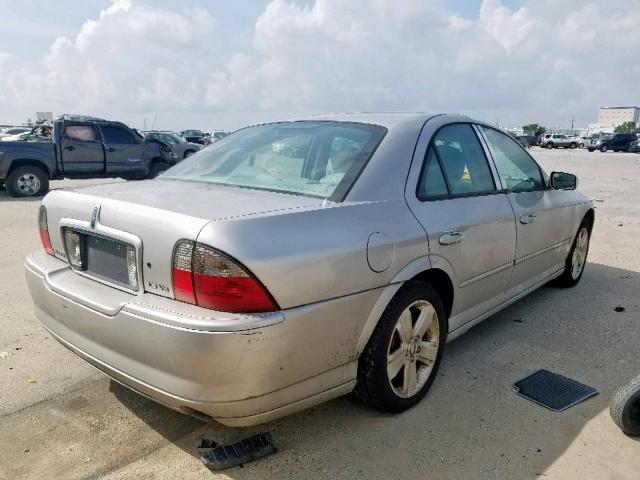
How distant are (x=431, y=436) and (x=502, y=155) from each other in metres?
2.11

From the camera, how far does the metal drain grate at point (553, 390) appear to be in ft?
9.73

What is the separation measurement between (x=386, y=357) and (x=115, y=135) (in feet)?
39.3

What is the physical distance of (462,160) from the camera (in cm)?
334

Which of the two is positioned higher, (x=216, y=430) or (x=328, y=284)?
(x=328, y=284)

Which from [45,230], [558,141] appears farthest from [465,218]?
[558,141]

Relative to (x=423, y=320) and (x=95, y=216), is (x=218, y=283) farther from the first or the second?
(x=423, y=320)

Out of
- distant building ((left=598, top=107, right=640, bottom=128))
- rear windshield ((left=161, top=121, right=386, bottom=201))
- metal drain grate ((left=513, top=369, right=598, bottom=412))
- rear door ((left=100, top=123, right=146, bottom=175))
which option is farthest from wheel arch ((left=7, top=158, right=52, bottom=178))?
distant building ((left=598, top=107, right=640, bottom=128))

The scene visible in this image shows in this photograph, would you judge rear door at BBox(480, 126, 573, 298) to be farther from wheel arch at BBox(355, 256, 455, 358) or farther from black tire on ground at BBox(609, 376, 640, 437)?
black tire on ground at BBox(609, 376, 640, 437)

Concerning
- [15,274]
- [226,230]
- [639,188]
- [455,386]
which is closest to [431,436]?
[455,386]

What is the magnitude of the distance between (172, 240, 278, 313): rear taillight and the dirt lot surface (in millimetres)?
815

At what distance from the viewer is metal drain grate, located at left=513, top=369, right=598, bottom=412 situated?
2965 millimetres

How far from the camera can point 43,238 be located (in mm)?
2861

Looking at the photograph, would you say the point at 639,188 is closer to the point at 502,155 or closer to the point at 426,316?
the point at 502,155

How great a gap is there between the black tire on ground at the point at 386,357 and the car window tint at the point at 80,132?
11.4 m
